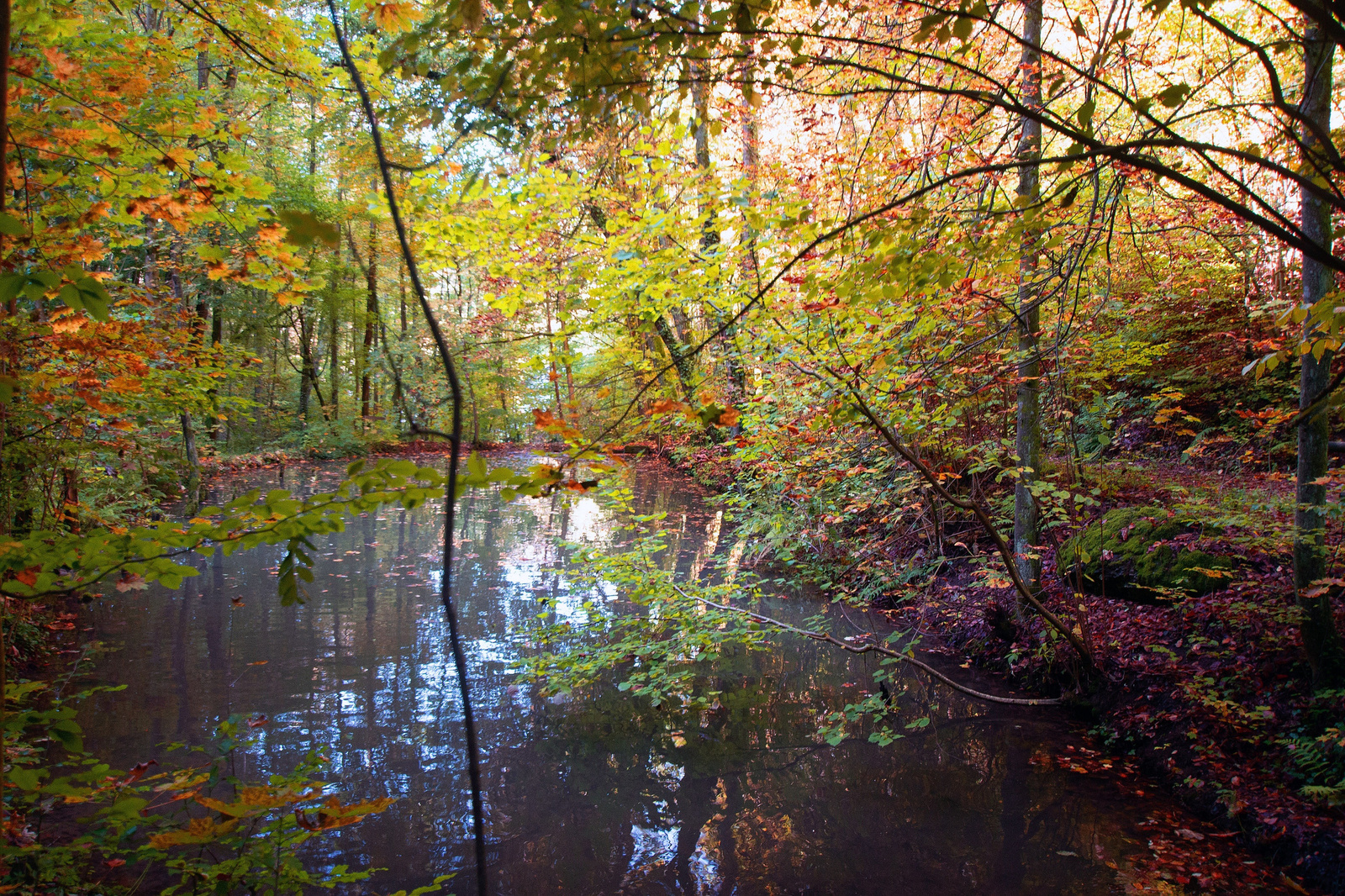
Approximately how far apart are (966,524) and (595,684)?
4130 millimetres

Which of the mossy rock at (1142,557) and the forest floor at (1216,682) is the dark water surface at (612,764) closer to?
the forest floor at (1216,682)

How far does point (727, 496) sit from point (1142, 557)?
3.74m

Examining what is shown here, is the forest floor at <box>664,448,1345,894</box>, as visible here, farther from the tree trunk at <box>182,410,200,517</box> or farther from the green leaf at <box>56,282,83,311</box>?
the tree trunk at <box>182,410,200,517</box>

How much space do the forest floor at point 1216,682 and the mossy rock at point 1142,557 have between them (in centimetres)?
12

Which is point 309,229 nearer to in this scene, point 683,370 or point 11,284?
point 11,284

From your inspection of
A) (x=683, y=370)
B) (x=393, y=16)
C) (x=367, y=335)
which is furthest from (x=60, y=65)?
(x=367, y=335)

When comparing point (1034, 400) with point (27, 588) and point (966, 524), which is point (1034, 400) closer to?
point (966, 524)

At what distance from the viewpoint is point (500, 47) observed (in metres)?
1.91

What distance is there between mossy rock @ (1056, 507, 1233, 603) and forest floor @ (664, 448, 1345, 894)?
0.12 m

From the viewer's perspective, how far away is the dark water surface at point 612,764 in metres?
3.49

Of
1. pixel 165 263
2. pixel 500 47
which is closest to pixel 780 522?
pixel 500 47

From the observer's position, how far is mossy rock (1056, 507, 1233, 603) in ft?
15.8

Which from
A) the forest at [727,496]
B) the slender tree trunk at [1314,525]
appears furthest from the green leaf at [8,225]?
the slender tree trunk at [1314,525]

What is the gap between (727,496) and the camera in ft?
23.5
